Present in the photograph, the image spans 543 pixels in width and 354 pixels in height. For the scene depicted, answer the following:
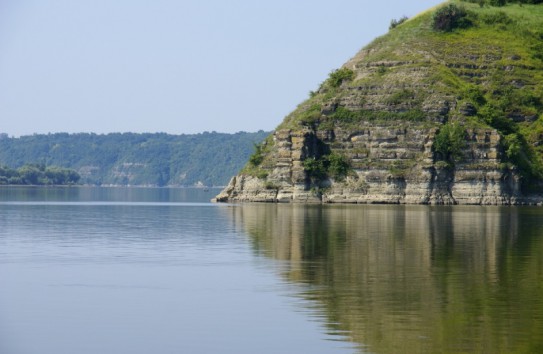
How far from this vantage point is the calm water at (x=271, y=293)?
31297mm

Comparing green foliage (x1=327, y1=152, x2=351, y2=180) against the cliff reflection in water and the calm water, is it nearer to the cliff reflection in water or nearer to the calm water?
the cliff reflection in water

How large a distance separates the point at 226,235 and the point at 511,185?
8981cm

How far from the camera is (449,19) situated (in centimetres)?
19325

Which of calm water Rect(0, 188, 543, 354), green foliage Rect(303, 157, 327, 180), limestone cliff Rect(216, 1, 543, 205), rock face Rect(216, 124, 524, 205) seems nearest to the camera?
calm water Rect(0, 188, 543, 354)

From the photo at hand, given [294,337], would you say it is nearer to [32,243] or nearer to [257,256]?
Result: [257,256]

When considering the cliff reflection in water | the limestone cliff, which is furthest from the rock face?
the cliff reflection in water

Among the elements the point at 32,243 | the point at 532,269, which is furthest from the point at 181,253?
the point at 532,269

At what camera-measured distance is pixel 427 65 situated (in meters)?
178

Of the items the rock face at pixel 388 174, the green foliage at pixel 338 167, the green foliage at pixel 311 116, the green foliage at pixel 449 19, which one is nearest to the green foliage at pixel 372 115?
the rock face at pixel 388 174

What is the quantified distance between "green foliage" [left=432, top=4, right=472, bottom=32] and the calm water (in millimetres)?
121683

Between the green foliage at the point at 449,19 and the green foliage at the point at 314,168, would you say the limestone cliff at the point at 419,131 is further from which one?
the green foliage at the point at 449,19

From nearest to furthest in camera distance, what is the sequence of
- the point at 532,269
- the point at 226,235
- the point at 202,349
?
the point at 202,349
the point at 532,269
the point at 226,235

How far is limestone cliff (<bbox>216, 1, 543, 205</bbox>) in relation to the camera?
160 m

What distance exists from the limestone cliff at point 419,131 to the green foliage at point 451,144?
0.15m
